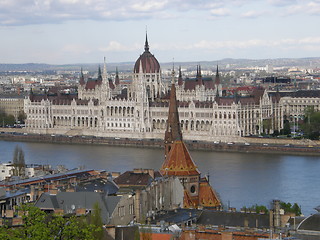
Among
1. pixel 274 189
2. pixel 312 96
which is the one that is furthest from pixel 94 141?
pixel 274 189

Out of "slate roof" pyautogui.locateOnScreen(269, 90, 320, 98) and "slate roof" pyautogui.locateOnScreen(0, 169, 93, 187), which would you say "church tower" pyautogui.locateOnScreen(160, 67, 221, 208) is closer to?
"slate roof" pyautogui.locateOnScreen(0, 169, 93, 187)

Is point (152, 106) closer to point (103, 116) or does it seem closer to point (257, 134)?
point (103, 116)

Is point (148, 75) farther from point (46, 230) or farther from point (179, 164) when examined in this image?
point (46, 230)

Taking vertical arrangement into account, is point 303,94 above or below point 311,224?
below

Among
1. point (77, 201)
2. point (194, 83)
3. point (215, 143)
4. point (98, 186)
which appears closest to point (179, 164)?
point (98, 186)

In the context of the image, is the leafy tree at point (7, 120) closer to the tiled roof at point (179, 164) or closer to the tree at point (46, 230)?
the tiled roof at point (179, 164)
